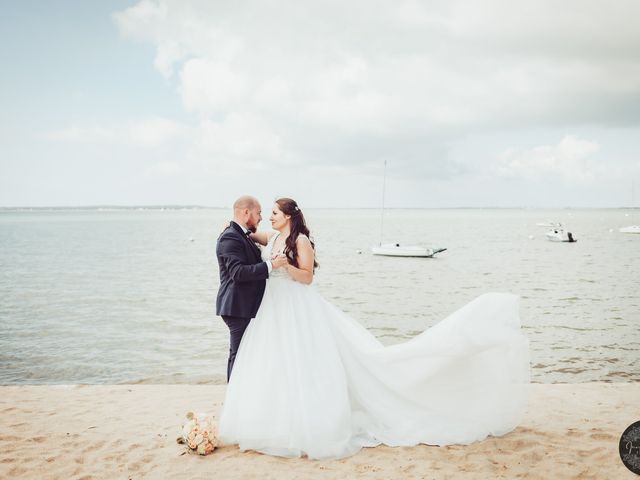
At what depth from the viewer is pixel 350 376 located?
564 cm

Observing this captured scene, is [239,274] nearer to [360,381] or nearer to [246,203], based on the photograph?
[246,203]

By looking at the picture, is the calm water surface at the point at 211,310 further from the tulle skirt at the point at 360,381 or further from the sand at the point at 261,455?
the tulle skirt at the point at 360,381

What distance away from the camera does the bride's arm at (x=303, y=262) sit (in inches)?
216

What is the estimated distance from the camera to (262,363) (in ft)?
17.8

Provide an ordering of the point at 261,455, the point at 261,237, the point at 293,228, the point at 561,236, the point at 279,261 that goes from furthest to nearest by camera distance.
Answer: the point at 561,236 < the point at 261,237 < the point at 293,228 < the point at 279,261 < the point at 261,455

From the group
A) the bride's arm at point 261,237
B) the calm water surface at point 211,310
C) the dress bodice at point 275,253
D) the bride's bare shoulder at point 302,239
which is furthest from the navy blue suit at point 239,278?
the calm water surface at point 211,310

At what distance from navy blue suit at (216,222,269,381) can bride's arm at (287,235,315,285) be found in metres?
0.32

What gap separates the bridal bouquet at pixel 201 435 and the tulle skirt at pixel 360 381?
18 cm

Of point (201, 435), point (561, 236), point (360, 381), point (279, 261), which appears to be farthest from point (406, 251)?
point (201, 435)

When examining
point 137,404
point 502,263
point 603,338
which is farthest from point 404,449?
point 502,263

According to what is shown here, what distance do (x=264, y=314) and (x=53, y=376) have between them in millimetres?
7528

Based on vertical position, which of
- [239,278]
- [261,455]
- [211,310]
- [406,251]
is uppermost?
[239,278]

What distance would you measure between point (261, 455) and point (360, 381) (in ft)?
4.38

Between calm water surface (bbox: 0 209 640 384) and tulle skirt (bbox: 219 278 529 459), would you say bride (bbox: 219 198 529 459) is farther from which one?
calm water surface (bbox: 0 209 640 384)
